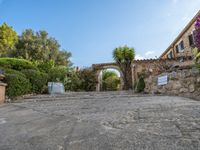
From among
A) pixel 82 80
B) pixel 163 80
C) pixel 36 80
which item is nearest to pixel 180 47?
pixel 82 80

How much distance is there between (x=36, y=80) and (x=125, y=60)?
23.6ft

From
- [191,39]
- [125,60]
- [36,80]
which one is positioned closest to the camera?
[36,80]

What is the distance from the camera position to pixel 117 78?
1548cm

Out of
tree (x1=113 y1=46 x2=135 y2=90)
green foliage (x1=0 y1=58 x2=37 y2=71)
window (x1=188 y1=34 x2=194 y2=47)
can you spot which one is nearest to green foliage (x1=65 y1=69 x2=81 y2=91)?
green foliage (x1=0 y1=58 x2=37 y2=71)

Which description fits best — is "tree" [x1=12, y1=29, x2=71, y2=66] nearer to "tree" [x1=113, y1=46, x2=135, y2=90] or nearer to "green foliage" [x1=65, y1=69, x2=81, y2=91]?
"green foliage" [x1=65, y1=69, x2=81, y2=91]

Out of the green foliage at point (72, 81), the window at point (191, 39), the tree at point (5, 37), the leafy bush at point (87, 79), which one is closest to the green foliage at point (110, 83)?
the leafy bush at point (87, 79)

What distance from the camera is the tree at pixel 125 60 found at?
1324 centimetres

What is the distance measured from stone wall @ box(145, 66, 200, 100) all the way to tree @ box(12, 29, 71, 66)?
15792mm

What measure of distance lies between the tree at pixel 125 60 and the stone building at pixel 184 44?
352cm

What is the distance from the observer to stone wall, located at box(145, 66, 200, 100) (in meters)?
5.70

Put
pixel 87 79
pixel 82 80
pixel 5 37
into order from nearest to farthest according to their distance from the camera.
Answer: pixel 82 80 < pixel 87 79 < pixel 5 37

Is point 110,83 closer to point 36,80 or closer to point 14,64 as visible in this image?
point 36,80

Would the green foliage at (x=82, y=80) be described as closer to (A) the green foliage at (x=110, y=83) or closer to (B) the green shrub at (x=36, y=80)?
(B) the green shrub at (x=36, y=80)

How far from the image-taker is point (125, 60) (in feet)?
44.4
